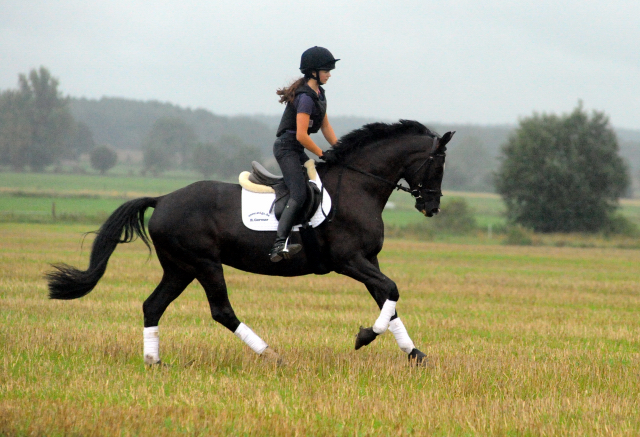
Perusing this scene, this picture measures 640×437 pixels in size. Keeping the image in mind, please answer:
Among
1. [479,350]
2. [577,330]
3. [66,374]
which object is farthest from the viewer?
[577,330]

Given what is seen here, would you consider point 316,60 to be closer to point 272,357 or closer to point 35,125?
point 272,357

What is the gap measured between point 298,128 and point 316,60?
2.42ft

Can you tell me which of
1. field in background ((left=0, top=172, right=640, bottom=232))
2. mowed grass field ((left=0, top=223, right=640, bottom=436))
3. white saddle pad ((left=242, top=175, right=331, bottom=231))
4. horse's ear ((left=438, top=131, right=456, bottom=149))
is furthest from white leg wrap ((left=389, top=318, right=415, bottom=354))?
field in background ((left=0, top=172, right=640, bottom=232))

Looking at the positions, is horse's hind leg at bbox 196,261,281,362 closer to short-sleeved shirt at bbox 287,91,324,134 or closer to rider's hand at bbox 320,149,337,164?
rider's hand at bbox 320,149,337,164

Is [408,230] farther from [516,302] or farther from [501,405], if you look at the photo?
[501,405]

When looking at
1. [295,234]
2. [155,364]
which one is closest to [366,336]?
[295,234]

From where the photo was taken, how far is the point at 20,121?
3964 inches

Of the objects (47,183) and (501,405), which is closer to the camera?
(501,405)

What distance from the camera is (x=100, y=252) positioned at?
8.73m

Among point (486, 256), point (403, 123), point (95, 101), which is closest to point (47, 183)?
point (486, 256)

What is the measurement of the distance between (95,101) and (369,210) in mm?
181049

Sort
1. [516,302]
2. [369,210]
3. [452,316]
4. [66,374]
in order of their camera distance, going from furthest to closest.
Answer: [516,302] → [452,316] → [369,210] → [66,374]

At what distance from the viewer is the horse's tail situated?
866cm

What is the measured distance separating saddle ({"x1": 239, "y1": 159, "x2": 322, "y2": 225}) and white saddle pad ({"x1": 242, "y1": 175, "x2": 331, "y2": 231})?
0.15ft
